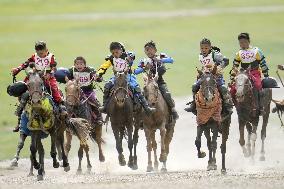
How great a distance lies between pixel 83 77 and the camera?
24141 mm

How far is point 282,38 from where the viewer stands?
215 ft

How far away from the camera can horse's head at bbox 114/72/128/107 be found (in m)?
22.9

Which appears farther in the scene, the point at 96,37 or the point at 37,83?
the point at 96,37

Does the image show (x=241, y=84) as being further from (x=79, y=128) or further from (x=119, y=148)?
(x=79, y=128)

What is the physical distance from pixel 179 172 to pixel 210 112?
1428 mm

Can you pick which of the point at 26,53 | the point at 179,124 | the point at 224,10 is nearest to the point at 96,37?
the point at 26,53

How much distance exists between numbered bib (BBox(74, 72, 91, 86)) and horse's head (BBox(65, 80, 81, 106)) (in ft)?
2.13

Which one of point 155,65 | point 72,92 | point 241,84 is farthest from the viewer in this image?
point 241,84

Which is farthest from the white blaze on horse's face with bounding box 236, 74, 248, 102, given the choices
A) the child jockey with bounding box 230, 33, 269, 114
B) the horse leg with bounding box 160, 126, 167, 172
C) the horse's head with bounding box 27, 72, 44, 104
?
the horse's head with bounding box 27, 72, 44, 104

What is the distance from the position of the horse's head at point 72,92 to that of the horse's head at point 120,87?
0.86m

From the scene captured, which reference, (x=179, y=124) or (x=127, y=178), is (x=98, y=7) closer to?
(x=179, y=124)

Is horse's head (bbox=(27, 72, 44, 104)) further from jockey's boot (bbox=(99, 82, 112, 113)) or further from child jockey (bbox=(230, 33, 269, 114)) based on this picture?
child jockey (bbox=(230, 33, 269, 114))

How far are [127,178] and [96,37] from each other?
52336 mm

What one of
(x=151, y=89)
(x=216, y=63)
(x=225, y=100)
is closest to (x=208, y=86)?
(x=225, y=100)
